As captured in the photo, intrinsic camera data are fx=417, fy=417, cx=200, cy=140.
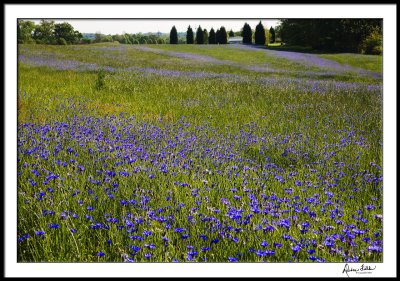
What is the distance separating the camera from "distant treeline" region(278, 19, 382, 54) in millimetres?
3746

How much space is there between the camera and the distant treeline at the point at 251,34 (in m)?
3.75

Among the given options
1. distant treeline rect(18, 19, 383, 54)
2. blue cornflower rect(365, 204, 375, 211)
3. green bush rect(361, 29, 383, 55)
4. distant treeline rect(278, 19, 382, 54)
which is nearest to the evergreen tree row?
distant treeline rect(18, 19, 383, 54)

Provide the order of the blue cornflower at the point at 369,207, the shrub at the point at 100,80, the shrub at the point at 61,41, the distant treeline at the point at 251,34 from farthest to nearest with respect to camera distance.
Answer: the shrub at the point at 100,80 → the shrub at the point at 61,41 → the distant treeline at the point at 251,34 → the blue cornflower at the point at 369,207

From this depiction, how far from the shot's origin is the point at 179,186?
3.51 m

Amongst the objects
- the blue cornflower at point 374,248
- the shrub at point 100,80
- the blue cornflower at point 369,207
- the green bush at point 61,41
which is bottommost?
the blue cornflower at point 374,248

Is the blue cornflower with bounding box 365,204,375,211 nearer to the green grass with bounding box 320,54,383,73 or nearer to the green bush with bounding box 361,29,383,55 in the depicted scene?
the green grass with bounding box 320,54,383,73

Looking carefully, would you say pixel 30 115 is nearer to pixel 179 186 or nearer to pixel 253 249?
pixel 179 186

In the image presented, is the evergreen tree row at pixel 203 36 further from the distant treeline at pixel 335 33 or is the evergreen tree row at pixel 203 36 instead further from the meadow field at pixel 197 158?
the distant treeline at pixel 335 33

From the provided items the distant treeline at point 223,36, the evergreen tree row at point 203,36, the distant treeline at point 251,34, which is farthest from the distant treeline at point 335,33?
the evergreen tree row at point 203,36

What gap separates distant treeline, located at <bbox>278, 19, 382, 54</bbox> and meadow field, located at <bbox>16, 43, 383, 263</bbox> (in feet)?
0.61

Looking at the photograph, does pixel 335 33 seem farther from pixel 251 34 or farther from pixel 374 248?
pixel 374 248

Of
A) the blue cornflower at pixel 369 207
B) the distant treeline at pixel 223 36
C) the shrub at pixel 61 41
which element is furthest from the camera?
the shrub at pixel 61 41

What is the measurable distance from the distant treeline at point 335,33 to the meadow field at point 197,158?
19 centimetres
